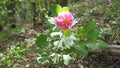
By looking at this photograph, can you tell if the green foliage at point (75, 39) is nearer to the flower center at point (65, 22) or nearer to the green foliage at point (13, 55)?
the flower center at point (65, 22)

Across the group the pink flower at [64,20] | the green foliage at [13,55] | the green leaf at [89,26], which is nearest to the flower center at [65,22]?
the pink flower at [64,20]

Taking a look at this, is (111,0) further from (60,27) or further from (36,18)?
(60,27)

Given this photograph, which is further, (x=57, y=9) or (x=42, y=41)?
(x=42, y=41)

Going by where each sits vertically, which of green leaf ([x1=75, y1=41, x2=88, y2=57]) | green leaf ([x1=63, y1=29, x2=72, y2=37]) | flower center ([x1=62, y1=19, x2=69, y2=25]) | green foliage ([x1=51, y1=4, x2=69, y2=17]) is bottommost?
green leaf ([x1=75, y1=41, x2=88, y2=57])

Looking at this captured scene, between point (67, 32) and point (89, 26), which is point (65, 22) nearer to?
point (67, 32)

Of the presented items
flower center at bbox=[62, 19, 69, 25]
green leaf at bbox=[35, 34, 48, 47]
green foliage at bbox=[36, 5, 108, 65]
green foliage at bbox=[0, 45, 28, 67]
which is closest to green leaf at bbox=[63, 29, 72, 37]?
green foliage at bbox=[36, 5, 108, 65]

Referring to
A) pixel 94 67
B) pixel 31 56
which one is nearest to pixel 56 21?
pixel 94 67

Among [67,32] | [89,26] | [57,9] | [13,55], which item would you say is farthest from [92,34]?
[13,55]

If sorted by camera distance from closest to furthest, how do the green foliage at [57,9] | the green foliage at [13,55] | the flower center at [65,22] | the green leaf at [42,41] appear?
the flower center at [65,22] → the green foliage at [57,9] → the green leaf at [42,41] → the green foliage at [13,55]

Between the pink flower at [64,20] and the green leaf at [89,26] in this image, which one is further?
the green leaf at [89,26]

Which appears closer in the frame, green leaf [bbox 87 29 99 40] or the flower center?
the flower center

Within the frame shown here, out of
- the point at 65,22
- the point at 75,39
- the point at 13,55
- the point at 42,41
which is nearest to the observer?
the point at 65,22

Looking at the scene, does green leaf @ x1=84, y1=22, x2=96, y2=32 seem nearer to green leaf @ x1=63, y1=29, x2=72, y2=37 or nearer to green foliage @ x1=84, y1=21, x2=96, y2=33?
green foliage @ x1=84, y1=21, x2=96, y2=33

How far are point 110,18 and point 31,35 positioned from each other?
1.83m
